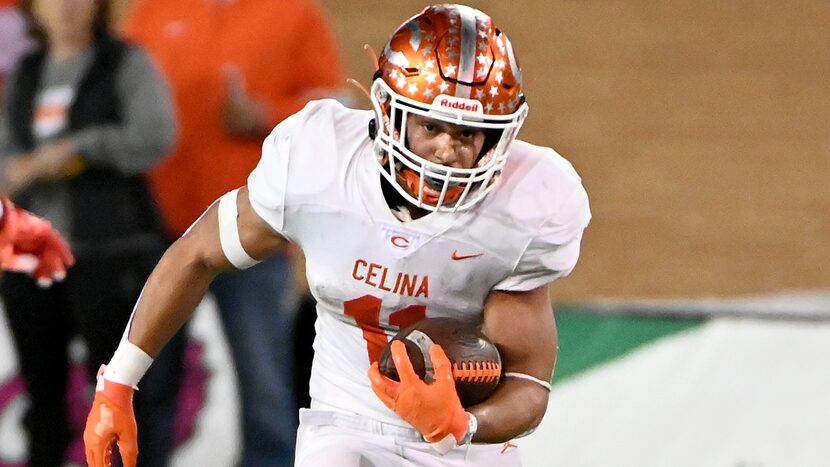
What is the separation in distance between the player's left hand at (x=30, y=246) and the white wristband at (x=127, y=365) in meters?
0.40

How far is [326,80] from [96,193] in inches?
32.5

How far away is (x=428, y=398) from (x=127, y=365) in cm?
70

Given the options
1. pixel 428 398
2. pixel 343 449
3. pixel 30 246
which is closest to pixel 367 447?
pixel 343 449

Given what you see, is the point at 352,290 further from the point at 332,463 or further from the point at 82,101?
the point at 82,101

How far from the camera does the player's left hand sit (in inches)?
126

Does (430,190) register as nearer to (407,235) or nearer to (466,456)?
(407,235)

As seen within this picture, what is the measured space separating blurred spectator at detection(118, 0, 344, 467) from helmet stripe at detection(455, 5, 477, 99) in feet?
5.84

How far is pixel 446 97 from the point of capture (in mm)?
2648

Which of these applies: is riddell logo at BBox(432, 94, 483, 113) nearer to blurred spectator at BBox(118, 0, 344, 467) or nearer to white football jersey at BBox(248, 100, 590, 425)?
white football jersey at BBox(248, 100, 590, 425)

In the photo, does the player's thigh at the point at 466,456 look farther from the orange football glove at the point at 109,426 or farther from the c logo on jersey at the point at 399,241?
the orange football glove at the point at 109,426

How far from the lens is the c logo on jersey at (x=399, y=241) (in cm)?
275

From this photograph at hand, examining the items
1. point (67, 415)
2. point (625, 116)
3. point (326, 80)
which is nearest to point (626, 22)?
point (625, 116)

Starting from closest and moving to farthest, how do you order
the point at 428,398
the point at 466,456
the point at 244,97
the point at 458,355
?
the point at 428,398, the point at 458,355, the point at 466,456, the point at 244,97

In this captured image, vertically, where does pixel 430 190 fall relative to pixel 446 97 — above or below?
below
